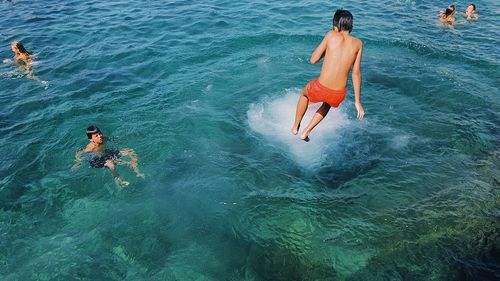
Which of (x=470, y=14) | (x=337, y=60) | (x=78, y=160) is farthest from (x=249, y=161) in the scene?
(x=470, y=14)

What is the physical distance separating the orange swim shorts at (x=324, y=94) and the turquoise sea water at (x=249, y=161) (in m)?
2.73

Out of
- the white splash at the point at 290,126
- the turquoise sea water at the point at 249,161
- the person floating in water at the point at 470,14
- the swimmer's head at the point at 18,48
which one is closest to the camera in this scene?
the turquoise sea water at the point at 249,161

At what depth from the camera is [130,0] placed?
841 inches

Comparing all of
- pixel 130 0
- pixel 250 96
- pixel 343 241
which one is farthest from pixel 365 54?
pixel 130 0

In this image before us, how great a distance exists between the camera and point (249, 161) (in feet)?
31.8

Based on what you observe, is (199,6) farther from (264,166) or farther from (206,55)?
(264,166)

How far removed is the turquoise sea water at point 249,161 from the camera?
290 inches

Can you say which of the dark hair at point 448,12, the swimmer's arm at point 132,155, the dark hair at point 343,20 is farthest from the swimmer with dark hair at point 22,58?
the dark hair at point 448,12

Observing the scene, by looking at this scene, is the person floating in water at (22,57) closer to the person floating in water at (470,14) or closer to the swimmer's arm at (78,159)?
the swimmer's arm at (78,159)

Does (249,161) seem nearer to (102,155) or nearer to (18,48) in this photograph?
(102,155)

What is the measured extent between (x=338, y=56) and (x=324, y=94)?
71cm

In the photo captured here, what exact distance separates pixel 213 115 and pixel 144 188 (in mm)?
3449

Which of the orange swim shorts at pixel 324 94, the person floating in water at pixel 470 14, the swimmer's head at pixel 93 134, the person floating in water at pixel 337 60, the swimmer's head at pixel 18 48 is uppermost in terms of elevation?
the person floating in water at pixel 337 60

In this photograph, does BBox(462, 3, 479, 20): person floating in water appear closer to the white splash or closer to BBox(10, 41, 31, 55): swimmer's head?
the white splash
